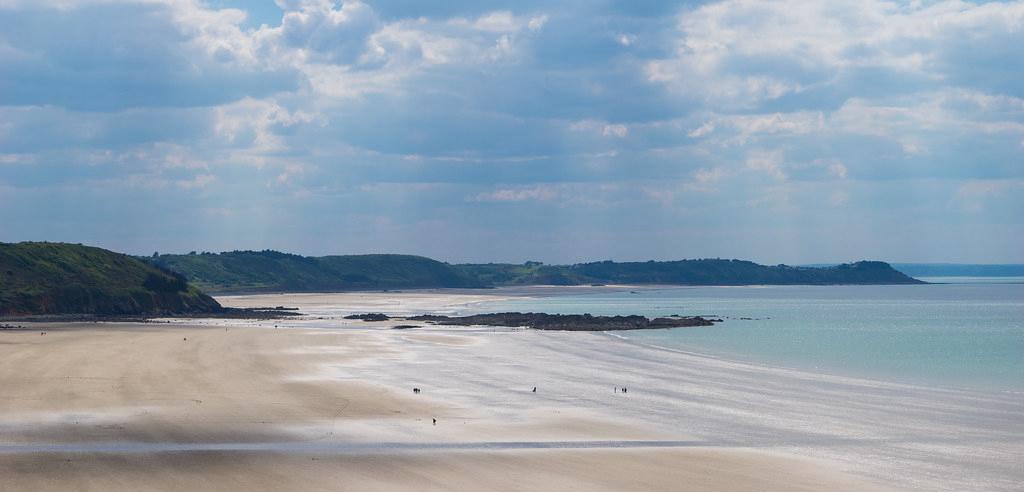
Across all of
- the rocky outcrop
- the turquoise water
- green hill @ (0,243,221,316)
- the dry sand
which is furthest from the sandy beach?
green hill @ (0,243,221,316)

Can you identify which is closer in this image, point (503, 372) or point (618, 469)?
point (618, 469)

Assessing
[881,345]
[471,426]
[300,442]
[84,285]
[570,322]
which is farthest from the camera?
[84,285]

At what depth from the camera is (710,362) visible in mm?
49062

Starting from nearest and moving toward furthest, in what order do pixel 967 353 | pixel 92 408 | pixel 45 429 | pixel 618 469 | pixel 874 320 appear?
pixel 618 469 → pixel 45 429 → pixel 92 408 → pixel 967 353 → pixel 874 320

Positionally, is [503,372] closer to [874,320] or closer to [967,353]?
[967,353]

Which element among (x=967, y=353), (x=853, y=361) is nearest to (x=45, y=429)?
(x=853, y=361)

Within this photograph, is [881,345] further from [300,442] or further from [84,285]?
[84,285]

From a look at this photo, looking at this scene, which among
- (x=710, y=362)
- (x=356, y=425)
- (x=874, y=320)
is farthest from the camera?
(x=874, y=320)

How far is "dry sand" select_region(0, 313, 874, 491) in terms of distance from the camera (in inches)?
776

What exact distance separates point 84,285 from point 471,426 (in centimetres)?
7214

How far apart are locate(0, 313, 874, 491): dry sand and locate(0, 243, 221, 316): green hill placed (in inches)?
1856

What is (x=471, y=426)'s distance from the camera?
27141 mm

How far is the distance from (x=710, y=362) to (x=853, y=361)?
8.22 m

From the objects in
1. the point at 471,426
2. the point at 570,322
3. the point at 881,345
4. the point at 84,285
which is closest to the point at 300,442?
the point at 471,426
